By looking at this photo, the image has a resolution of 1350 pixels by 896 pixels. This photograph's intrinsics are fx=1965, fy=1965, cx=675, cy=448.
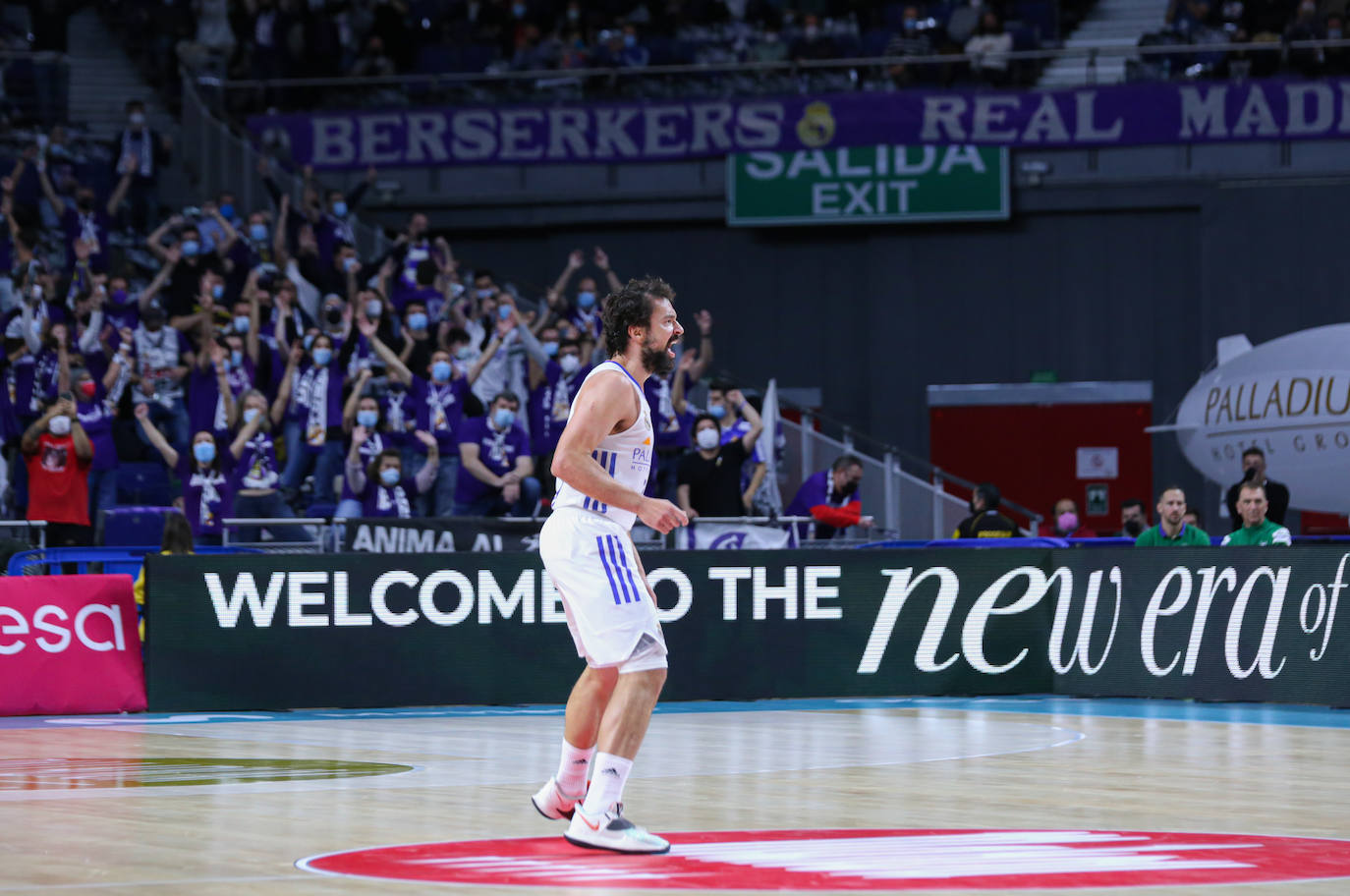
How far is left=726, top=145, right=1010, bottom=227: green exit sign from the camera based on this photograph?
94.1ft

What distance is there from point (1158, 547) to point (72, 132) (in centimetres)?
1691

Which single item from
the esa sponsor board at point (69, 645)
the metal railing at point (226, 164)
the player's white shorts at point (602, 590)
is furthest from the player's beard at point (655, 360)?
the metal railing at point (226, 164)

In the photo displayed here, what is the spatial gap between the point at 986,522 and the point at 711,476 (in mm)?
2844

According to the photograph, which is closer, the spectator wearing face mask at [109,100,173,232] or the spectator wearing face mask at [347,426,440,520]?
the spectator wearing face mask at [347,426,440,520]

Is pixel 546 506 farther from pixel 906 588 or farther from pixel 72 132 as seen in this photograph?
pixel 72 132

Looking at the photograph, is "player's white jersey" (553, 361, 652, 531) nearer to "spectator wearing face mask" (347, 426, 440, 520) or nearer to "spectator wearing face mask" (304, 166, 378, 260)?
"spectator wearing face mask" (347, 426, 440, 520)

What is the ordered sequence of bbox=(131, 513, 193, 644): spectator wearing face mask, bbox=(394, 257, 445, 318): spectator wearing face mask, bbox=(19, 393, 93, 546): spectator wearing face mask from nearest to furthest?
1. bbox=(131, 513, 193, 644): spectator wearing face mask
2. bbox=(19, 393, 93, 546): spectator wearing face mask
3. bbox=(394, 257, 445, 318): spectator wearing face mask

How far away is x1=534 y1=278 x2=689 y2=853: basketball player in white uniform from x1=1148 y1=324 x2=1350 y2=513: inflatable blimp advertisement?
18024mm

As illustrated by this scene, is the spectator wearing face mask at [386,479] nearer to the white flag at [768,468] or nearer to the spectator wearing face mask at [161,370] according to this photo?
the spectator wearing face mask at [161,370]

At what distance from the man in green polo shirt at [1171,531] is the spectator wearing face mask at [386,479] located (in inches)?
268

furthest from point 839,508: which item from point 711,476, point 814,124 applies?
point 814,124

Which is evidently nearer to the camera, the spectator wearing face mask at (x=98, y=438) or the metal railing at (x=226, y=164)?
the spectator wearing face mask at (x=98, y=438)

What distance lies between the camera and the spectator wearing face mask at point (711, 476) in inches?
766

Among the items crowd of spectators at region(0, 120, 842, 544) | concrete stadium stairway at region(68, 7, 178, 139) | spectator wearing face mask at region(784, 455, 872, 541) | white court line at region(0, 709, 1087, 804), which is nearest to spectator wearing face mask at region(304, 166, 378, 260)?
crowd of spectators at region(0, 120, 842, 544)
